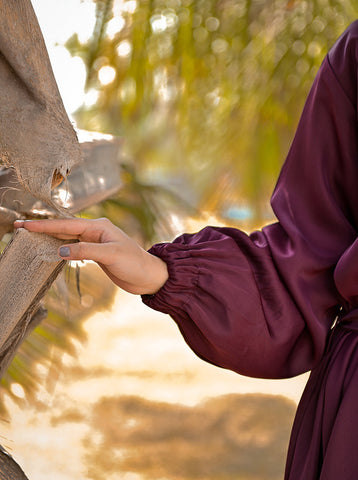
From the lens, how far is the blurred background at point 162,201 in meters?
1.37

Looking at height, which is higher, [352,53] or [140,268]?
[352,53]

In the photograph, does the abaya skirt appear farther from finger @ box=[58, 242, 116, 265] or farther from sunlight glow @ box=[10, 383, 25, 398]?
sunlight glow @ box=[10, 383, 25, 398]

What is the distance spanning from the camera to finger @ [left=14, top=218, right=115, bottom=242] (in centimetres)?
42

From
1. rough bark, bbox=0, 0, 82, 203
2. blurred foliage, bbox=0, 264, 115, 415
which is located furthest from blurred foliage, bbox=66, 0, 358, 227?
rough bark, bbox=0, 0, 82, 203

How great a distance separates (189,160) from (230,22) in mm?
406

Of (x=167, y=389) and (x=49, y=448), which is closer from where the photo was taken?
(x=49, y=448)

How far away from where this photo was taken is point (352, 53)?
0.53 m

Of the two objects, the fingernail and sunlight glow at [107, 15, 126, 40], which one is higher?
sunlight glow at [107, 15, 126, 40]

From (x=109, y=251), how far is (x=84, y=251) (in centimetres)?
3

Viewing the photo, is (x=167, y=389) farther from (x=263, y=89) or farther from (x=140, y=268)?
(x=140, y=268)

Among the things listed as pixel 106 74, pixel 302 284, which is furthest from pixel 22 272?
pixel 106 74

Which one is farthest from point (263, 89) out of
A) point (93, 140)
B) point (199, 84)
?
point (93, 140)

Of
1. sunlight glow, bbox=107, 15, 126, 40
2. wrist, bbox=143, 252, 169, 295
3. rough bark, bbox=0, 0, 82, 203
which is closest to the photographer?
rough bark, bbox=0, 0, 82, 203

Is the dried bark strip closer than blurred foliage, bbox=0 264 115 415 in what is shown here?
Yes
